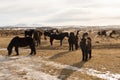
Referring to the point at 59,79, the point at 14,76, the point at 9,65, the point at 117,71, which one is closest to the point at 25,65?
the point at 9,65

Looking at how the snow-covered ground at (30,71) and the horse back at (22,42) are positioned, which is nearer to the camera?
the snow-covered ground at (30,71)

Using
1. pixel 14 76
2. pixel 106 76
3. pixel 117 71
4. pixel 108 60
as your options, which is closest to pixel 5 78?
pixel 14 76

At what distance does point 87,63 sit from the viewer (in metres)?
20.9

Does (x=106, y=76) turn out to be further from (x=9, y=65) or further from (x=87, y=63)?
(x=9, y=65)

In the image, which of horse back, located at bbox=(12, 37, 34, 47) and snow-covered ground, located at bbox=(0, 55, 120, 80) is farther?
horse back, located at bbox=(12, 37, 34, 47)

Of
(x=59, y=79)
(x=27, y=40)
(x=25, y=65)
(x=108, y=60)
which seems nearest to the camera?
(x=59, y=79)

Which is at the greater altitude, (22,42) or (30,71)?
(22,42)

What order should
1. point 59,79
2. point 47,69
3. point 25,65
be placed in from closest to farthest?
point 59,79 → point 47,69 → point 25,65

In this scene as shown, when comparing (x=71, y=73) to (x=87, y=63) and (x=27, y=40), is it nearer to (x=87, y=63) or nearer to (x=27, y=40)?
(x=87, y=63)

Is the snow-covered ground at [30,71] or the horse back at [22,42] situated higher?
the horse back at [22,42]

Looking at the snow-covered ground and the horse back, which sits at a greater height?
the horse back

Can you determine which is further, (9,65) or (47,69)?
(9,65)

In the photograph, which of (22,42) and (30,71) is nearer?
(30,71)

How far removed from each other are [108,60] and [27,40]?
317 inches
